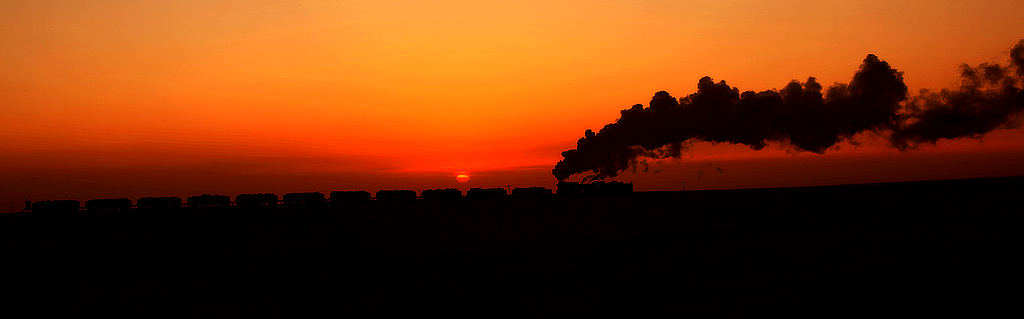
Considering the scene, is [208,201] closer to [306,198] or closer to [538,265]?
[306,198]

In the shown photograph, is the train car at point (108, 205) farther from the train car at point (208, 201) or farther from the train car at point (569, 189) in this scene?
the train car at point (569, 189)

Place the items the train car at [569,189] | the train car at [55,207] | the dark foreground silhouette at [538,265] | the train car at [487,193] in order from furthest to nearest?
the train car at [487,193], the train car at [569,189], the train car at [55,207], the dark foreground silhouette at [538,265]

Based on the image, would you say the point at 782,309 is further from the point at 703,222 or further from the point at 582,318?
the point at 703,222

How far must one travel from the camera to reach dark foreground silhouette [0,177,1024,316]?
85.3 ft

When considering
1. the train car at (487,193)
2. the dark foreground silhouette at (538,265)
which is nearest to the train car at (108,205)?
the dark foreground silhouette at (538,265)

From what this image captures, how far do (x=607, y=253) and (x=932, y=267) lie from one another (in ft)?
46.8

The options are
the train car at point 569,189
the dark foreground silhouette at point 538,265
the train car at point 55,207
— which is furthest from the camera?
the train car at point 569,189

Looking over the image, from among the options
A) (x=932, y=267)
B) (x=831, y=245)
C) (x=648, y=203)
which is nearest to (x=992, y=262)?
(x=932, y=267)

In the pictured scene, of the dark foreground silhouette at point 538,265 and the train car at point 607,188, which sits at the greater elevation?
the train car at point 607,188

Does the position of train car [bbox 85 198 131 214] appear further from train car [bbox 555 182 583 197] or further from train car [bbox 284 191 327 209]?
train car [bbox 555 182 583 197]

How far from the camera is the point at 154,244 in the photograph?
45094mm

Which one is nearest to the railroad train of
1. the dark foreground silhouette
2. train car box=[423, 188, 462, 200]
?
train car box=[423, 188, 462, 200]

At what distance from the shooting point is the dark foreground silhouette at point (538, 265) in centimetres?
2600

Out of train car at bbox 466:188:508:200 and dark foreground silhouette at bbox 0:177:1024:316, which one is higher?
train car at bbox 466:188:508:200
